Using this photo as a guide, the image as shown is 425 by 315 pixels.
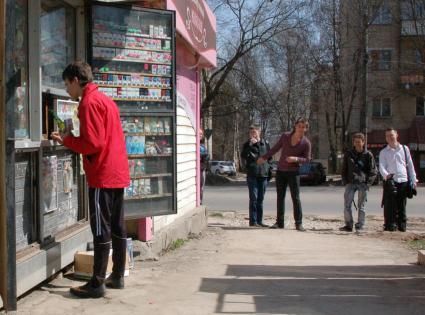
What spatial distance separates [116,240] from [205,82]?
2724 centimetres

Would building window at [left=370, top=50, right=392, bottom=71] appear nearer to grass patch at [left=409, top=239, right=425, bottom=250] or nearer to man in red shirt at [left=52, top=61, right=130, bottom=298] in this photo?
grass patch at [left=409, top=239, right=425, bottom=250]

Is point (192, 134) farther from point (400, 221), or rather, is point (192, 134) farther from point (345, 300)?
point (345, 300)

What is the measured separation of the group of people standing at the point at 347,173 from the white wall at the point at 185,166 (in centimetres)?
112

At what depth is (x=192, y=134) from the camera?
9438mm

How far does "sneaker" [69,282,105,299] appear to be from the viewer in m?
4.70

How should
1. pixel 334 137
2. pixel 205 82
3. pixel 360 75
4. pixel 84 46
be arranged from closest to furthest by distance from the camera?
pixel 84 46 → pixel 205 82 → pixel 360 75 → pixel 334 137

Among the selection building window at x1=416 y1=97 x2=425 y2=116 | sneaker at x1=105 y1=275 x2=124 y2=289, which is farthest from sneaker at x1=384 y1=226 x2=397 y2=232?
building window at x1=416 y1=97 x2=425 y2=116

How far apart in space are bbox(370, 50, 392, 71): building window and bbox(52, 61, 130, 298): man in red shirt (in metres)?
36.7

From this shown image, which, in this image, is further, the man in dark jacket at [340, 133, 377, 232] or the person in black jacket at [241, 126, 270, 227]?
the person in black jacket at [241, 126, 270, 227]

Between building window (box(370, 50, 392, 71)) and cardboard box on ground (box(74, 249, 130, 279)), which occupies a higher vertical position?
building window (box(370, 50, 392, 71))

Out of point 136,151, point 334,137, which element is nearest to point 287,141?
point 136,151

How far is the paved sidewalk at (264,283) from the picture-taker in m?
4.55

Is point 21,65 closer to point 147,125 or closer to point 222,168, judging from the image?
point 147,125

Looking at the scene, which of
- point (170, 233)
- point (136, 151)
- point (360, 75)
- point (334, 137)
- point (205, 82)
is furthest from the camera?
point (334, 137)
